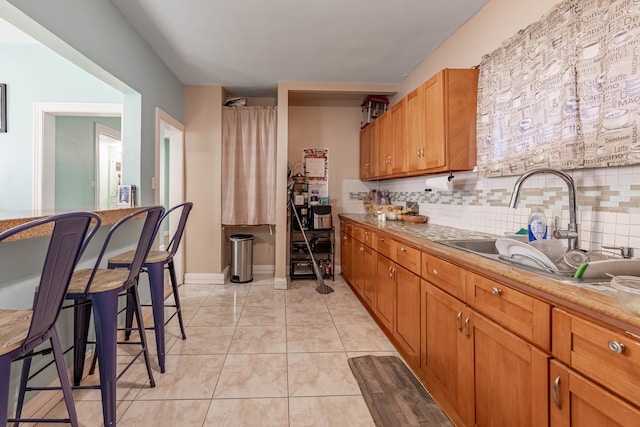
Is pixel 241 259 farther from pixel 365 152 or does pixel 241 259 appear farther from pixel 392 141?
pixel 392 141

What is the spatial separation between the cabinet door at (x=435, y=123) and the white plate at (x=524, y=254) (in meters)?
1.07

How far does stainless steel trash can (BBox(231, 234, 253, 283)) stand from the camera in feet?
13.6

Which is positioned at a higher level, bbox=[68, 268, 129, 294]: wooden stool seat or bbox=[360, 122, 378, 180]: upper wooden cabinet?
bbox=[360, 122, 378, 180]: upper wooden cabinet

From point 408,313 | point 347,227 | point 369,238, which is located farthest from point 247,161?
point 408,313

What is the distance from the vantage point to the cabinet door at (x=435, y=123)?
2.30 m

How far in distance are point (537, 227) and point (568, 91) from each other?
65 cm

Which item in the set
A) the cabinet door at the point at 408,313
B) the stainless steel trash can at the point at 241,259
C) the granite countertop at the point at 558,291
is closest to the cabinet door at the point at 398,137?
the cabinet door at the point at 408,313

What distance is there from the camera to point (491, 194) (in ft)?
7.27

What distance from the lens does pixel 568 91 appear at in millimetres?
1476

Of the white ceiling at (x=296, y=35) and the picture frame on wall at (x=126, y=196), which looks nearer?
the white ceiling at (x=296, y=35)

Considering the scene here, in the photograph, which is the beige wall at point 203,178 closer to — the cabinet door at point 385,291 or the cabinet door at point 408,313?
the cabinet door at point 385,291

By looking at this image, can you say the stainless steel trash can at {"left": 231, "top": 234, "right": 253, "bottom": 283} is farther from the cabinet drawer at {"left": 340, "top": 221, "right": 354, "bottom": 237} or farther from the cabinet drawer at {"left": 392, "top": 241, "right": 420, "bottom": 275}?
the cabinet drawer at {"left": 392, "top": 241, "right": 420, "bottom": 275}

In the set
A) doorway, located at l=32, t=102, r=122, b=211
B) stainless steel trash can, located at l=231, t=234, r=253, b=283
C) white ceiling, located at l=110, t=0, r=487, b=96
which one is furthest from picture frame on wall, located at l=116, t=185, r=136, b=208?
stainless steel trash can, located at l=231, t=234, r=253, b=283

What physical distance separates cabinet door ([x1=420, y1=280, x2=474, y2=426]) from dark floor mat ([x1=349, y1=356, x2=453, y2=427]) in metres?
0.10
